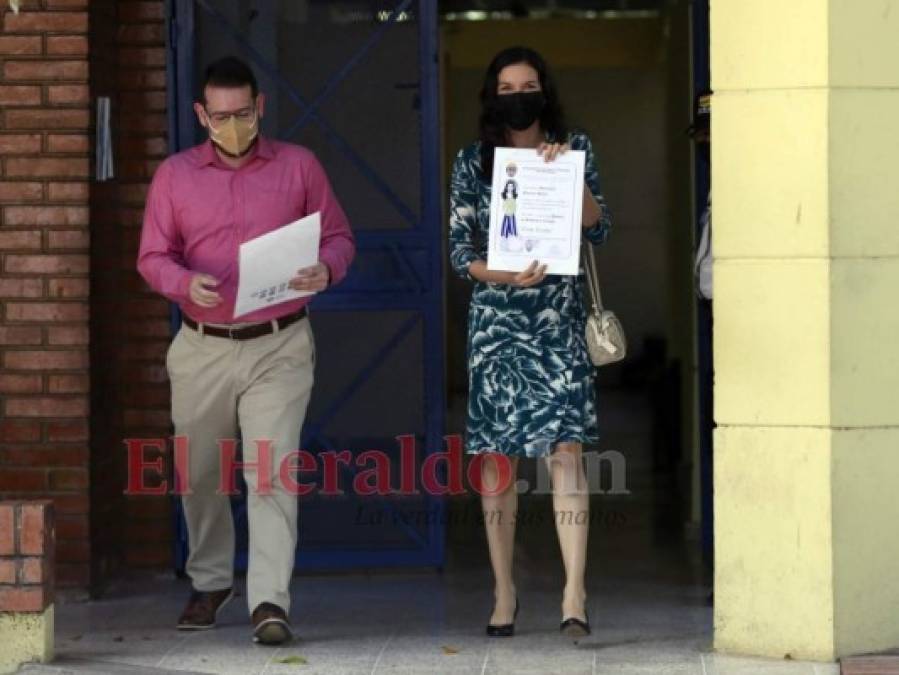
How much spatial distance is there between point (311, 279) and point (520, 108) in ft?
2.88

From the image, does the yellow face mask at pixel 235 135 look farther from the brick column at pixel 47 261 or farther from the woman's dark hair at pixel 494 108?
the brick column at pixel 47 261

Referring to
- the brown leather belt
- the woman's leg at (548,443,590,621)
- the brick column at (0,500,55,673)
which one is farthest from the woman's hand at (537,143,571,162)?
the brick column at (0,500,55,673)

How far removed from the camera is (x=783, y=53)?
589 cm

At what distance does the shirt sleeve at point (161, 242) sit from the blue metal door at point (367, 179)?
4.09 ft

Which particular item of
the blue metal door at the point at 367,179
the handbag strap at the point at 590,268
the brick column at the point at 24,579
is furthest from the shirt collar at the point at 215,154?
the brick column at the point at 24,579

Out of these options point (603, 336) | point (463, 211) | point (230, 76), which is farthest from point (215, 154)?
point (603, 336)

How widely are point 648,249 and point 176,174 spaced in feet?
46.7

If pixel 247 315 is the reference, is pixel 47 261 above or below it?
above

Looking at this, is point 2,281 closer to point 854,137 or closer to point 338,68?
point 338,68

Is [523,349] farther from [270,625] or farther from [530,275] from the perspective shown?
[270,625]

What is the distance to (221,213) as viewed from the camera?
253 inches

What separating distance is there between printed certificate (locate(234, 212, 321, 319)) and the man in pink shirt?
0.26ft

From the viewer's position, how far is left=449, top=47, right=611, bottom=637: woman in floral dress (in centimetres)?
629

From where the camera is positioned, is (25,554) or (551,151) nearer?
(25,554)
